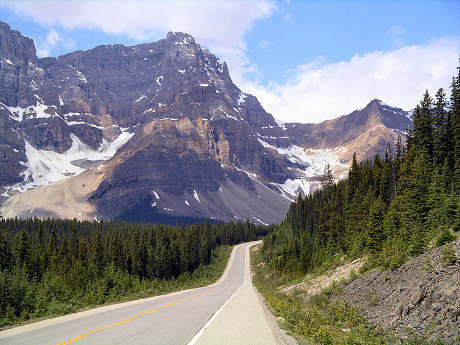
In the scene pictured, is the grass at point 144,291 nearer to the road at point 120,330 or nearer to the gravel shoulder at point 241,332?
the road at point 120,330

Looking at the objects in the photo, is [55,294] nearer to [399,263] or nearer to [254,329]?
[254,329]

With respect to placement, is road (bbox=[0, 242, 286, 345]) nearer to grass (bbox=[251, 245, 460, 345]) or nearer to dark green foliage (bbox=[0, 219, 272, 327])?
grass (bbox=[251, 245, 460, 345])

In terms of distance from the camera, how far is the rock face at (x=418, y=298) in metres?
11.9

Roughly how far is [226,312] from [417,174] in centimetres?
2735

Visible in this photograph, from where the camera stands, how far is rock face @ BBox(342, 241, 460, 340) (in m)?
11.9

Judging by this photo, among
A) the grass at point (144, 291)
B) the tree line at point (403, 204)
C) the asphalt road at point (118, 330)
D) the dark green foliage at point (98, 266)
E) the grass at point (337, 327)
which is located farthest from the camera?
the dark green foliage at point (98, 266)

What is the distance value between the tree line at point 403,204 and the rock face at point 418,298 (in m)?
1.92

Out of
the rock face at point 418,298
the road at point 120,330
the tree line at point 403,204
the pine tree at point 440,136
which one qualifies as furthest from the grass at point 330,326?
the pine tree at point 440,136

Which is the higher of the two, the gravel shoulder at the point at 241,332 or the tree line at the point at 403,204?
the tree line at the point at 403,204

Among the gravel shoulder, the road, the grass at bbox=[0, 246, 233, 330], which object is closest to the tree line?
the gravel shoulder

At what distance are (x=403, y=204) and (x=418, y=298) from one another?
24.2 m

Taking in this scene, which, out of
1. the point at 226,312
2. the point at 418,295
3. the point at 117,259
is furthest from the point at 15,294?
the point at 117,259

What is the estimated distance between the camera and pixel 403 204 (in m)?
35.8

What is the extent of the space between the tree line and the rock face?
6.29 feet
